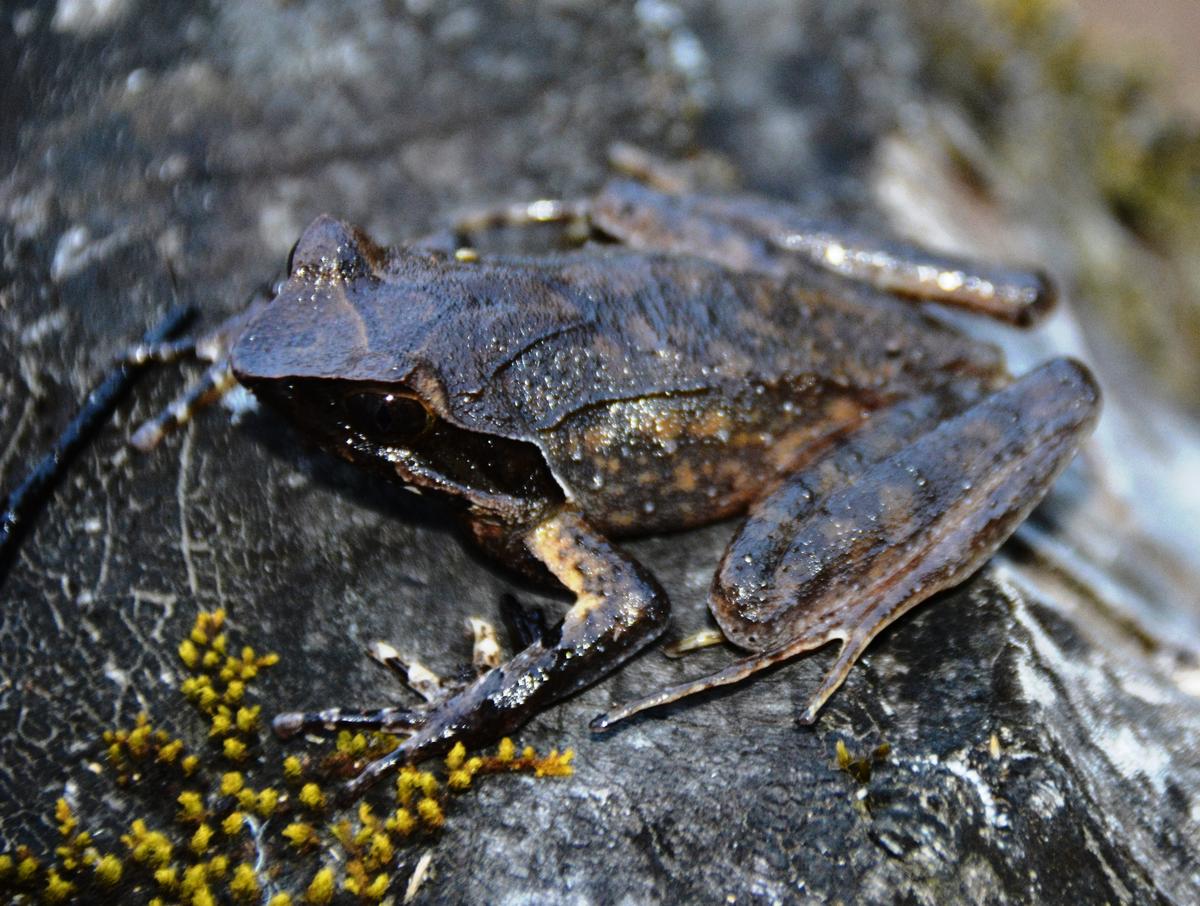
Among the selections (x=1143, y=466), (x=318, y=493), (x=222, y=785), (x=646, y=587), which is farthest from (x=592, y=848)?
(x=1143, y=466)

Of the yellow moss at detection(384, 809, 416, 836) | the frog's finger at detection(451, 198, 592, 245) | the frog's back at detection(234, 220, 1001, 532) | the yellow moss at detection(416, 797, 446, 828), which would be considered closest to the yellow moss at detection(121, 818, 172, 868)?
the yellow moss at detection(384, 809, 416, 836)

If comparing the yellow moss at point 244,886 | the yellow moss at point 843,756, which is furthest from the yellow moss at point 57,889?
the yellow moss at point 843,756

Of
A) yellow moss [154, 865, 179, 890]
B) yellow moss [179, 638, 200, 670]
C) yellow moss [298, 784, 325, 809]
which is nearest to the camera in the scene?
yellow moss [154, 865, 179, 890]

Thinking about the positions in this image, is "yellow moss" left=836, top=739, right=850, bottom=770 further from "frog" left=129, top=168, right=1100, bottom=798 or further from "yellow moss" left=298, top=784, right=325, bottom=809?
"yellow moss" left=298, top=784, right=325, bottom=809

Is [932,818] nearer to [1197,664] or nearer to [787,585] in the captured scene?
[787,585]

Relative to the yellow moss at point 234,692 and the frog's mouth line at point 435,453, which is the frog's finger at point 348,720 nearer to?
the yellow moss at point 234,692
